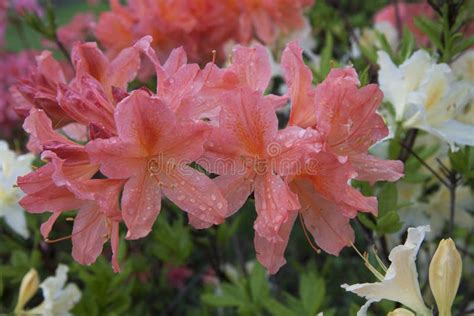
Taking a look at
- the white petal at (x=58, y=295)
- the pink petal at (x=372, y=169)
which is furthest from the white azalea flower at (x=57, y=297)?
the pink petal at (x=372, y=169)

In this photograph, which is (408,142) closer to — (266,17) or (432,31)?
(432,31)

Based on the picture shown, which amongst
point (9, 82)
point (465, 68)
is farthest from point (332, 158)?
point (9, 82)

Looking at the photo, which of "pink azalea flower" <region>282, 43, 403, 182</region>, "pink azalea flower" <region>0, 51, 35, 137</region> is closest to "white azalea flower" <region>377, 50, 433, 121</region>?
"pink azalea flower" <region>282, 43, 403, 182</region>

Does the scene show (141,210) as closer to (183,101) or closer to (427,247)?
(183,101)

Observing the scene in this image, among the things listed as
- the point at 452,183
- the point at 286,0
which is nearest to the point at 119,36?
the point at 286,0

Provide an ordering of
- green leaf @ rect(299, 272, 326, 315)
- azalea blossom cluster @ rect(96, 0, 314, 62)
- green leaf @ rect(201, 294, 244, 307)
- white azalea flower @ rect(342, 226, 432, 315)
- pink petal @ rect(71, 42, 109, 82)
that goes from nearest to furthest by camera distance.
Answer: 1. white azalea flower @ rect(342, 226, 432, 315)
2. pink petal @ rect(71, 42, 109, 82)
3. green leaf @ rect(299, 272, 326, 315)
4. green leaf @ rect(201, 294, 244, 307)
5. azalea blossom cluster @ rect(96, 0, 314, 62)

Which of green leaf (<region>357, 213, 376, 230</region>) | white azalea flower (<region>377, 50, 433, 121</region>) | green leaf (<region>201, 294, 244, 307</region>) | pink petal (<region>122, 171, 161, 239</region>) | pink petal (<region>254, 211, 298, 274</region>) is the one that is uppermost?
pink petal (<region>122, 171, 161, 239</region>)

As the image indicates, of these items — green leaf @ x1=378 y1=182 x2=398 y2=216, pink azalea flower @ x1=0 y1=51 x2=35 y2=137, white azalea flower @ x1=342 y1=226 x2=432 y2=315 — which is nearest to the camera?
white azalea flower @ x1=342 y1=226 x2=432 y2=315
